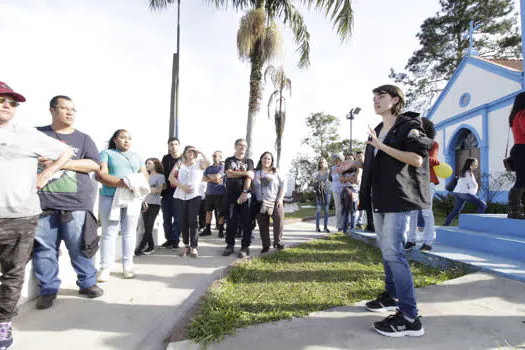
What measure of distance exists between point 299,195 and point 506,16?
1881cm

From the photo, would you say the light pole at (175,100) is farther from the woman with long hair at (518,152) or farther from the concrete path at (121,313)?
the woman with long hair at (518,152)

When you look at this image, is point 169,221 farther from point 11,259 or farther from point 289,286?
point 11,259

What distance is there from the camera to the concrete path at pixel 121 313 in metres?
2.15

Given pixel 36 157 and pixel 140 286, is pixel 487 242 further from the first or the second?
pixel 36 157

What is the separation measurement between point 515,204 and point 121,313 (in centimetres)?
520

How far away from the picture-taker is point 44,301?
2.64 metres

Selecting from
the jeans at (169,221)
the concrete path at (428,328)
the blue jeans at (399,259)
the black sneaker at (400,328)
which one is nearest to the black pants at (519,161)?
the concrete path at (428,328)

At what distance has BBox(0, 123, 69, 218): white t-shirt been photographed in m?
2.07

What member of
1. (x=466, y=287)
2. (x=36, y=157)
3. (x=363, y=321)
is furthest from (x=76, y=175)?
(x=466, y=287)

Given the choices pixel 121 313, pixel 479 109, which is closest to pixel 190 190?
pixel 121 313

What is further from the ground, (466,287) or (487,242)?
(487,242)

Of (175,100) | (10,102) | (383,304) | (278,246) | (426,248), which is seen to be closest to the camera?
(10,102)

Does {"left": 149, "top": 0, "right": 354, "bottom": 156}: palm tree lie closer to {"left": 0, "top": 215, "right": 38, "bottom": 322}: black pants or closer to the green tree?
{"left": 0, "top": 215, "right": 38, "bottom": 322}: black pants

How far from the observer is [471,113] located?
43.4 feet
